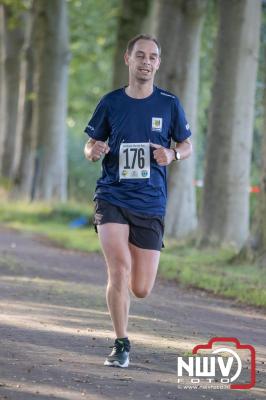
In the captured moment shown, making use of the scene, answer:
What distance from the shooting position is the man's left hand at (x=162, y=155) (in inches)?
340

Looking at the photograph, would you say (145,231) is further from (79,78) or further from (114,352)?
(79,78)

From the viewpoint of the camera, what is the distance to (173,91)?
24016 mm

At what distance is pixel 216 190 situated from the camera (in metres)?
20.9

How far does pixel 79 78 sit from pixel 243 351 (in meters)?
47.6

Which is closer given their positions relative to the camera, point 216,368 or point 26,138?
point 216,368

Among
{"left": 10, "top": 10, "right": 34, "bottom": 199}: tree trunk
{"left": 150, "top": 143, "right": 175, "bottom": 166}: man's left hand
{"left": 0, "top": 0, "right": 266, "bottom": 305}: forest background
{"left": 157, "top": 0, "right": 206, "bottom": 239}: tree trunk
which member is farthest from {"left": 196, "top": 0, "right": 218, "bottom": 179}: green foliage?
{"left": 150, "top": 143, "right": 175, "bottom": 166}: man's left hand

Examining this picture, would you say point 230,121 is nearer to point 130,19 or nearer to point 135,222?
point 130,19

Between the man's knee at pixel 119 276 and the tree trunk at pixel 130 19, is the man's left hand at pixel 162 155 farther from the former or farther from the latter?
the tree trunk at pixel 130 19

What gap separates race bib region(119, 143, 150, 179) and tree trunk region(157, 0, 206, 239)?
1488 cm

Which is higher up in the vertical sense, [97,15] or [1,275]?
[97,15]

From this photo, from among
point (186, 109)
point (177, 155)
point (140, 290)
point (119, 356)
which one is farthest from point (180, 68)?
point (119, 356)

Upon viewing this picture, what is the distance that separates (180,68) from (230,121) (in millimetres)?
3464

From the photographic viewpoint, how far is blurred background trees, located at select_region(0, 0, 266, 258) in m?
20.8

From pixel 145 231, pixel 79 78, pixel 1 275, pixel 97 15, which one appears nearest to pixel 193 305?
pixel 1 275
